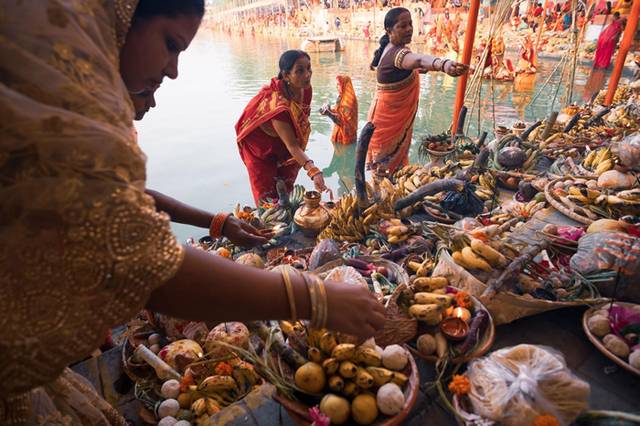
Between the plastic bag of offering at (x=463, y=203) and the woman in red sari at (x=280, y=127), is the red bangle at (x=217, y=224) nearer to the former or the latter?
the woman in red sari at (x=280, y=127)

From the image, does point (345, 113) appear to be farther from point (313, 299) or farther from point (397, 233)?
point (313, 299)

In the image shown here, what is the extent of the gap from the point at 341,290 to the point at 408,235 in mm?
2223

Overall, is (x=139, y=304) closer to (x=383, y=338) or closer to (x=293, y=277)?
(x=293, y=277)

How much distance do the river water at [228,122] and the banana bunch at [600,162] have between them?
189cm

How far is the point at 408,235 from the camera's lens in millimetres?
3049

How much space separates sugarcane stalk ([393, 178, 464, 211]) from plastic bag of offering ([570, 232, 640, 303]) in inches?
47.6

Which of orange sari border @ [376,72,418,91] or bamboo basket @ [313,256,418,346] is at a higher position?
orange sari border @ [376,72,418,91]

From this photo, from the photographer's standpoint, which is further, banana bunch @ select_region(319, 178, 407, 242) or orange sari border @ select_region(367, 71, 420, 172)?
orange sari border @ select_region(367, 71, 420, 172)

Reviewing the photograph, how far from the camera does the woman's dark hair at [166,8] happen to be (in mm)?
870

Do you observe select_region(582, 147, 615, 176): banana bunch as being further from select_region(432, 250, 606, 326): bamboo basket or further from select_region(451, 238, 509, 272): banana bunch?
select_region(451, 238, 509, 272): banana bunch

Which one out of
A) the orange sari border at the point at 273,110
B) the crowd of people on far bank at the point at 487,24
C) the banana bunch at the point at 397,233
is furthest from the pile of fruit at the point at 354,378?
the crowd of people on far bank at the point at 487,24

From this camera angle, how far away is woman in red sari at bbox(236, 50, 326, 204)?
3.64 meters

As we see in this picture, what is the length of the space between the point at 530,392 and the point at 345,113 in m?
7.78

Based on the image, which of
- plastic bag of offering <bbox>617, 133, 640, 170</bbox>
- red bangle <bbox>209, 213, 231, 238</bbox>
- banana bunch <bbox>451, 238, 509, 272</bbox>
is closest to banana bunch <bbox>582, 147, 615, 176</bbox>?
plastic bag of offering <bbox>617, 133, 640, 170</bbox>
